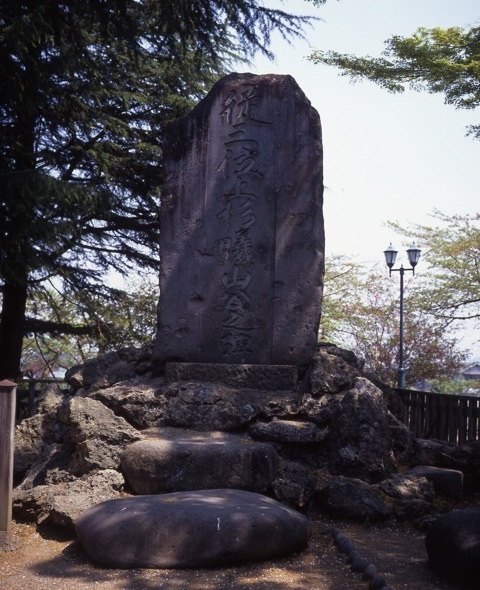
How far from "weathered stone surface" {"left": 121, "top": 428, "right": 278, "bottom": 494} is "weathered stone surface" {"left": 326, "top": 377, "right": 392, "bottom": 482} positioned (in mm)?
904

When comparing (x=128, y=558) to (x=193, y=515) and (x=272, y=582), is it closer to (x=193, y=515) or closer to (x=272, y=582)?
(x=193, y=515)

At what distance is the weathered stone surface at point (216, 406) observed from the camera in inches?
289

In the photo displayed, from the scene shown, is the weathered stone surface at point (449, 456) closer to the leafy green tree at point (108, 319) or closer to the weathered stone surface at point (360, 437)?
the weathered stone surface at point (360, 437)

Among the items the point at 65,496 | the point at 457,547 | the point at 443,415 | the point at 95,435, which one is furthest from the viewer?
the point at 443,415

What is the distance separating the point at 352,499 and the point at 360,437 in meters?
0.71

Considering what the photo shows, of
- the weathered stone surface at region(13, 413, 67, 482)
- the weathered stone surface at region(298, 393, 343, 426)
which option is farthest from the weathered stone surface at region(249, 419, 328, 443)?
the weathered stone surface at region(13, 413, 67, 482)

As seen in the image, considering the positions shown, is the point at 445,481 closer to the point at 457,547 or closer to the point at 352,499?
the point at 352,499

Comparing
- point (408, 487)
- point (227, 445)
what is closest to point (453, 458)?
point (408, 487)

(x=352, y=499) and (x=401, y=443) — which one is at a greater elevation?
(x=401, y=443)

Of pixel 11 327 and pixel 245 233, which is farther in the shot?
pixel 11 327

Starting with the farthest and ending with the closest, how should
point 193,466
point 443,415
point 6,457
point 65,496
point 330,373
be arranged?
point 443,415, point 330,373, point 193,466, point 65,496, point 6,457

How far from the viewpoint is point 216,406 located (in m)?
7.43

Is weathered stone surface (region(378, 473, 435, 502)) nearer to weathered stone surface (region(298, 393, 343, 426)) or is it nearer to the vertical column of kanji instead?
weathered stone surface (region(298, 393, 343, 426))

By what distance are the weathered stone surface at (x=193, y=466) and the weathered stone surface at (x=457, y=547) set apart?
1741mm
